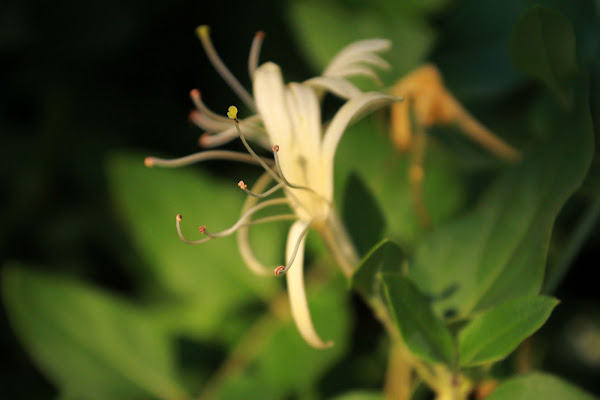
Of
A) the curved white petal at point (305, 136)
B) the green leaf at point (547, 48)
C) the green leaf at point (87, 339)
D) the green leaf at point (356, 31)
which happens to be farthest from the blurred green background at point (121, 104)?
the curved white petal at point (305, 136)

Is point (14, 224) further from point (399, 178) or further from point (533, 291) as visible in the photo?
point (533, 291)

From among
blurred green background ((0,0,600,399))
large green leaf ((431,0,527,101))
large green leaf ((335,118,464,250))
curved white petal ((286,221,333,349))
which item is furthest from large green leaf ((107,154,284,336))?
curved white petal ((286,221,333,349))

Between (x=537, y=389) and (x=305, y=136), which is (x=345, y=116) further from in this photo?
(x=537, y=389)

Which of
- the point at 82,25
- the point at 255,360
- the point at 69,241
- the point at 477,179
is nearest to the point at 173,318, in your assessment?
the point at 255,360

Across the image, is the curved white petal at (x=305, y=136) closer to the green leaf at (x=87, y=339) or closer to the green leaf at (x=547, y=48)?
the green leaf at (x=547, y=48)

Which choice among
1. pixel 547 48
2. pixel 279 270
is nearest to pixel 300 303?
pixel 279 270
